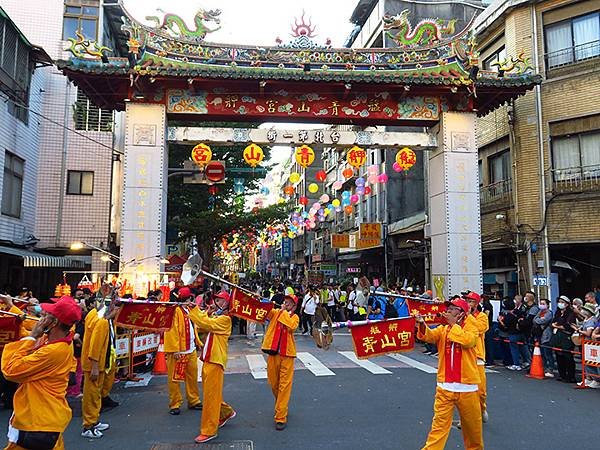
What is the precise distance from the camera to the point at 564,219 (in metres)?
16.2

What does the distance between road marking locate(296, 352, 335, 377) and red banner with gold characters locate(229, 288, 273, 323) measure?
376 cm

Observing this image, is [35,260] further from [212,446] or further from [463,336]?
[463,336]

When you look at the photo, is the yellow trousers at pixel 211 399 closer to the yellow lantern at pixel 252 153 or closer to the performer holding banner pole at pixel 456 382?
the performer holding banner pole at pixel 456 382

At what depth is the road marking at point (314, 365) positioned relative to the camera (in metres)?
11.0

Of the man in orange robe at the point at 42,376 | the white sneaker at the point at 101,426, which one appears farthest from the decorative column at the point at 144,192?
the man in orange robe at the point at 42,376

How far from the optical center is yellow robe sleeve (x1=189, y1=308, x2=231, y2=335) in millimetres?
6766

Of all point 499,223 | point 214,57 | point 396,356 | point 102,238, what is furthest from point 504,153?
point 102,238

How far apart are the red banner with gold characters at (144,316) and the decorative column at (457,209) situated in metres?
9.07

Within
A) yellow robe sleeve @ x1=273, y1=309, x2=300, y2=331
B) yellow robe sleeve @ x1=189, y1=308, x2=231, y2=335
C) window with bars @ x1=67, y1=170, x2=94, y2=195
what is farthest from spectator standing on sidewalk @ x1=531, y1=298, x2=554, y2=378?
window with bars @ x1=67, y1=170, x2=94, y2=195

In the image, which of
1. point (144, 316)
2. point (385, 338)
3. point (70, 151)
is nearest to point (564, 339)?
point (385, 338)

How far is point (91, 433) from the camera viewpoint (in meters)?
6.64

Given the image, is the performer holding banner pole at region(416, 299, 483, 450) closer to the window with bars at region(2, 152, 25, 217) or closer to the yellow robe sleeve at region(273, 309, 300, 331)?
the yellow robe sleeve at region(273, 309, 300, 331)

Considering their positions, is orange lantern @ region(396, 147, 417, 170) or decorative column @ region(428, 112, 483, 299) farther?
orange lantern @ region(396, 147, 417, 170)

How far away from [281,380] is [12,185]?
504 inches
